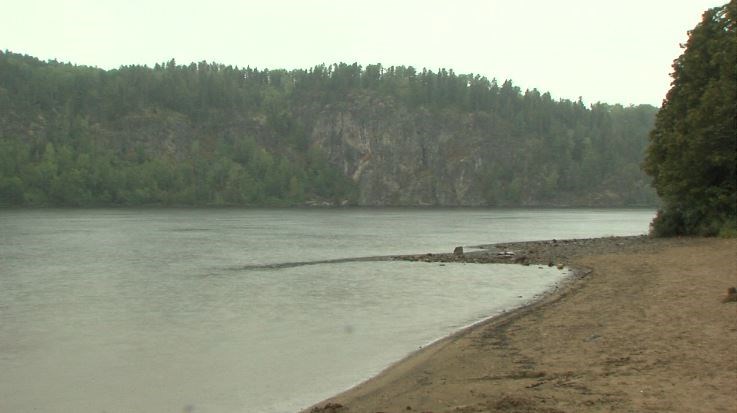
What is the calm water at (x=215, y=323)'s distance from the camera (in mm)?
16578

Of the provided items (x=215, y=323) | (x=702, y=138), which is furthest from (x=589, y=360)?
(x=702, y=138)

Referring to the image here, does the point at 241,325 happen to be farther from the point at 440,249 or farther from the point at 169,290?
the point at 440,249

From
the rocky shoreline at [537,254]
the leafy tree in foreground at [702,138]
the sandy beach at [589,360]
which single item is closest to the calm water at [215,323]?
the sandy beach at [589,360]

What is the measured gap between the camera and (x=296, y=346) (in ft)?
70.7

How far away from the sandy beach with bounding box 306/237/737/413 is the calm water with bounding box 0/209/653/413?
2.09 meters

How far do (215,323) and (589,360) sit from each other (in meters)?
15.4

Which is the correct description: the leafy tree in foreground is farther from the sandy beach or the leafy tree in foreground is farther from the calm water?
the sandy beach

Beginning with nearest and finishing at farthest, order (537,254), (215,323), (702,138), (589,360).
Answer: (589,360), (215,323), (702,138), (537,254)

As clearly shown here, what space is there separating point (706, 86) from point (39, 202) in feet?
615

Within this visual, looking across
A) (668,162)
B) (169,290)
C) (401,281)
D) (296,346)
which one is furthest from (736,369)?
(668,162)

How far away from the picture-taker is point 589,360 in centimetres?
1534

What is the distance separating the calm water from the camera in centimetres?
1658

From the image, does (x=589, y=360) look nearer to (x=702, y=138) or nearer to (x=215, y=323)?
(x=215, y=323)

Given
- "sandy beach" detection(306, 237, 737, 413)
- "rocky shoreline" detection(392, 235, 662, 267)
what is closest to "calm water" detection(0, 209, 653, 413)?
"sandy beach" detection(306, 237, 737, 413)
